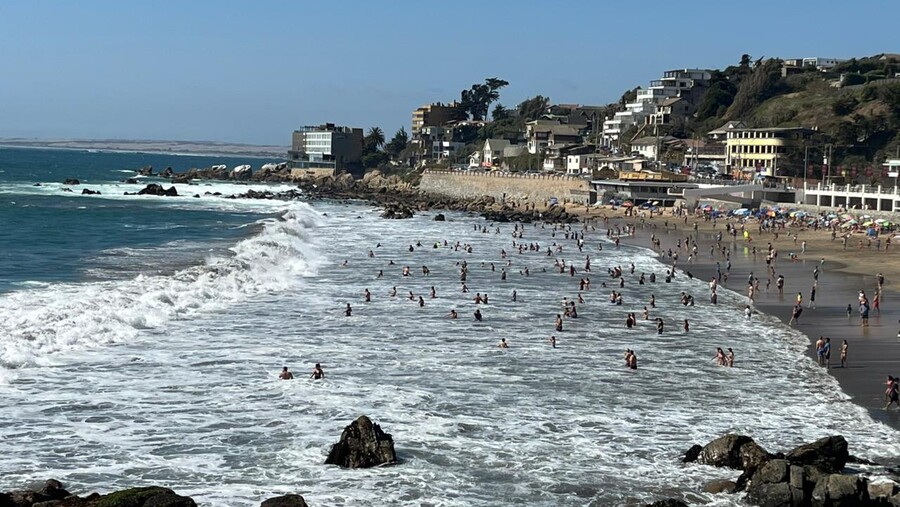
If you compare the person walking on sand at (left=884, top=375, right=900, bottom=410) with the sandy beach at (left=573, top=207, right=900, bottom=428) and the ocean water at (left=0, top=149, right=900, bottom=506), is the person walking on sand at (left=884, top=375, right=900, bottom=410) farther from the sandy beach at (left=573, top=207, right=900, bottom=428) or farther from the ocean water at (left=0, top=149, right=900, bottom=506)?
the ocean water at (left=0, top=149, right=900, bottom=506)

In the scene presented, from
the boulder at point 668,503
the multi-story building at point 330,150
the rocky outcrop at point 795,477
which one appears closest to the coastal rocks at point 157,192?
the multi-story building at point 330,150

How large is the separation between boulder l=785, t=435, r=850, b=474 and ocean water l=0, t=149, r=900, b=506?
1.07m

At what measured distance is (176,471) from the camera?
53.8 ft

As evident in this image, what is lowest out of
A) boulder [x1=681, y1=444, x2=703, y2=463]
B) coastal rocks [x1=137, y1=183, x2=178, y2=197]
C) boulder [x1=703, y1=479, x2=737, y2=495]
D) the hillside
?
boulder [x1=703, y1=479, x2=737, y2=495]

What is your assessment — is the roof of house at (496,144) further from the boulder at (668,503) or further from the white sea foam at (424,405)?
the boulder at (668,503)

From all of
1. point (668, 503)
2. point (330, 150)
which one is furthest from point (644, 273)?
point (330, 150)

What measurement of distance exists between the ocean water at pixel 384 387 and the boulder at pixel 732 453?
11.4 inches

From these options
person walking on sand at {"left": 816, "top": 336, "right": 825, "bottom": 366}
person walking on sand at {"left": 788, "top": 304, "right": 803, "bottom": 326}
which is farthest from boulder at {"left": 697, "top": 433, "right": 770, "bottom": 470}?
person walking on sand at {"left": 788, "top": 304, "right": 803, "bottom": 326}

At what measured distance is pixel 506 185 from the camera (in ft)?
342

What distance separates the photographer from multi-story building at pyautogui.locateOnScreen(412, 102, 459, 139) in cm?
16750

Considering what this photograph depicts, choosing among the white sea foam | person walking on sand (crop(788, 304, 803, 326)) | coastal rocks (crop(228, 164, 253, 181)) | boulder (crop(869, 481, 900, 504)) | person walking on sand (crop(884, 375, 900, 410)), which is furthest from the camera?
coastal rocks (crop(228, 164, 253, 181))

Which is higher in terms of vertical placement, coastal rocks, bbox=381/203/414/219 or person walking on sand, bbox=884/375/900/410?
coastal rocks, bbox=381/203/414/219

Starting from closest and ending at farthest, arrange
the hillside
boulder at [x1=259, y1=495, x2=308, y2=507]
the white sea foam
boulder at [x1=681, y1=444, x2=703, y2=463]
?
boulder at [x1=259, y1=495, x2=308, y2=507]
the white sea foam
boulder at [x1=681, y1=444, x2=703, y2=463]
the hillside

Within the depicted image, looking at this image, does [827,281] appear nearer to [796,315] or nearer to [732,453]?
[796,315]
